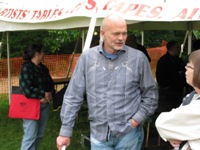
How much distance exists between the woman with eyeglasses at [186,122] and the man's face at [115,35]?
0.67 meters

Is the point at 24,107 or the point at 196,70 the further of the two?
the point at 24,107

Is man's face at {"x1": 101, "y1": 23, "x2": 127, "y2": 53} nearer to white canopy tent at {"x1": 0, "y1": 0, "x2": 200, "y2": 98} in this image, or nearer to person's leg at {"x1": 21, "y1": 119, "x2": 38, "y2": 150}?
white canopy tent at {"x1": 0, "y1": 0, "x2": 200, "y2": 98}

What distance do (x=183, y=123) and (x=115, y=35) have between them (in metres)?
0.93

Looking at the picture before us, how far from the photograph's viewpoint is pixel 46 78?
4652 mm

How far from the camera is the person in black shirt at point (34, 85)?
444 centimetres

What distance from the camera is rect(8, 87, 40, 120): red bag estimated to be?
4527 mm

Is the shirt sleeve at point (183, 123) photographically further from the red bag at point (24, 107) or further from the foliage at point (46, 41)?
the foliage at point (46, 41)

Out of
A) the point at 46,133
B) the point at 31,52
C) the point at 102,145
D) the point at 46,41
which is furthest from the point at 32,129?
the point at 46,41

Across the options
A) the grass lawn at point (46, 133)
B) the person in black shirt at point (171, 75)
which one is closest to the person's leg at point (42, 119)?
the grass lawn at point (46, 133)

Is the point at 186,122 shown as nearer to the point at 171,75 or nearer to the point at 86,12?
the point at 86,12

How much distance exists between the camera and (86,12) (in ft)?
11.6

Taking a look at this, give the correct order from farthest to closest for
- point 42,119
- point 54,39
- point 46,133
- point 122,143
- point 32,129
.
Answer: point 54,39 → point 46,133 → point 42,119 → point 32,129 → point 122,143

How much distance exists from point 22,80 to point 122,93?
6.43ft

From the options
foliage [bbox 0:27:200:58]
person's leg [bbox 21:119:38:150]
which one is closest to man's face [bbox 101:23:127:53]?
person's leg [bbox 21:119:38:150]
